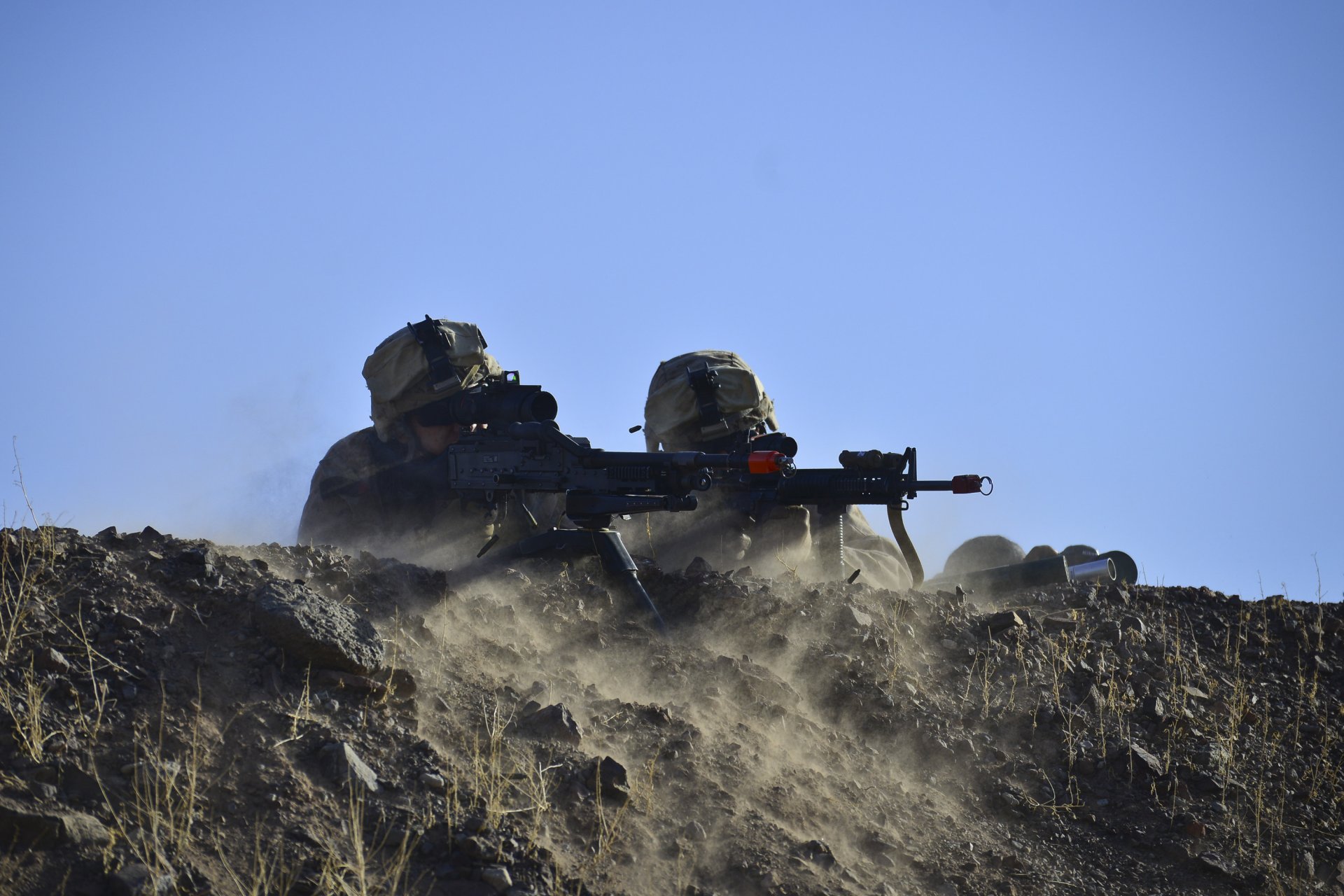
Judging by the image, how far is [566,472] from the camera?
8.77 meters

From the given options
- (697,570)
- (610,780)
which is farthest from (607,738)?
(697,570)

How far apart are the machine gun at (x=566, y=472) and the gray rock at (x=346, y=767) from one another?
277cm

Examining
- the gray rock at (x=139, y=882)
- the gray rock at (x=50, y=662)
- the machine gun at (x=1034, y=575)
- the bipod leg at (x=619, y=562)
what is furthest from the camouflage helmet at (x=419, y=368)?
the gray rock at (x=139, y=882)

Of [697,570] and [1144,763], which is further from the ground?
[697,570]

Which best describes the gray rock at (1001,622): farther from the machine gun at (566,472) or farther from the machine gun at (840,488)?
the machine gun at (566,472)

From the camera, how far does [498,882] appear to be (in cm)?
462

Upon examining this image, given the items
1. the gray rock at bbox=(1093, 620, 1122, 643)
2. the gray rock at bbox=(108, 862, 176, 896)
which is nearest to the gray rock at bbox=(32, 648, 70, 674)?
the gray rock at bbox=(108, 862, 176, 896)

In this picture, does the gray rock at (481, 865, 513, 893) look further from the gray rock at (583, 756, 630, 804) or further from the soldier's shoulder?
the soldier's shoulder

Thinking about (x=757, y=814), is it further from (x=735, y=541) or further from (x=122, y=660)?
(x=735, y=541)

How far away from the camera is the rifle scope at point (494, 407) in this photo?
927 cm

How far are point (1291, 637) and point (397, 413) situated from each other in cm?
674

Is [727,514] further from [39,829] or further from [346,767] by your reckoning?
[39,829]

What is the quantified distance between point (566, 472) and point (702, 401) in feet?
7.51

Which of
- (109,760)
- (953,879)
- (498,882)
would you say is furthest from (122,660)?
(953,879)
